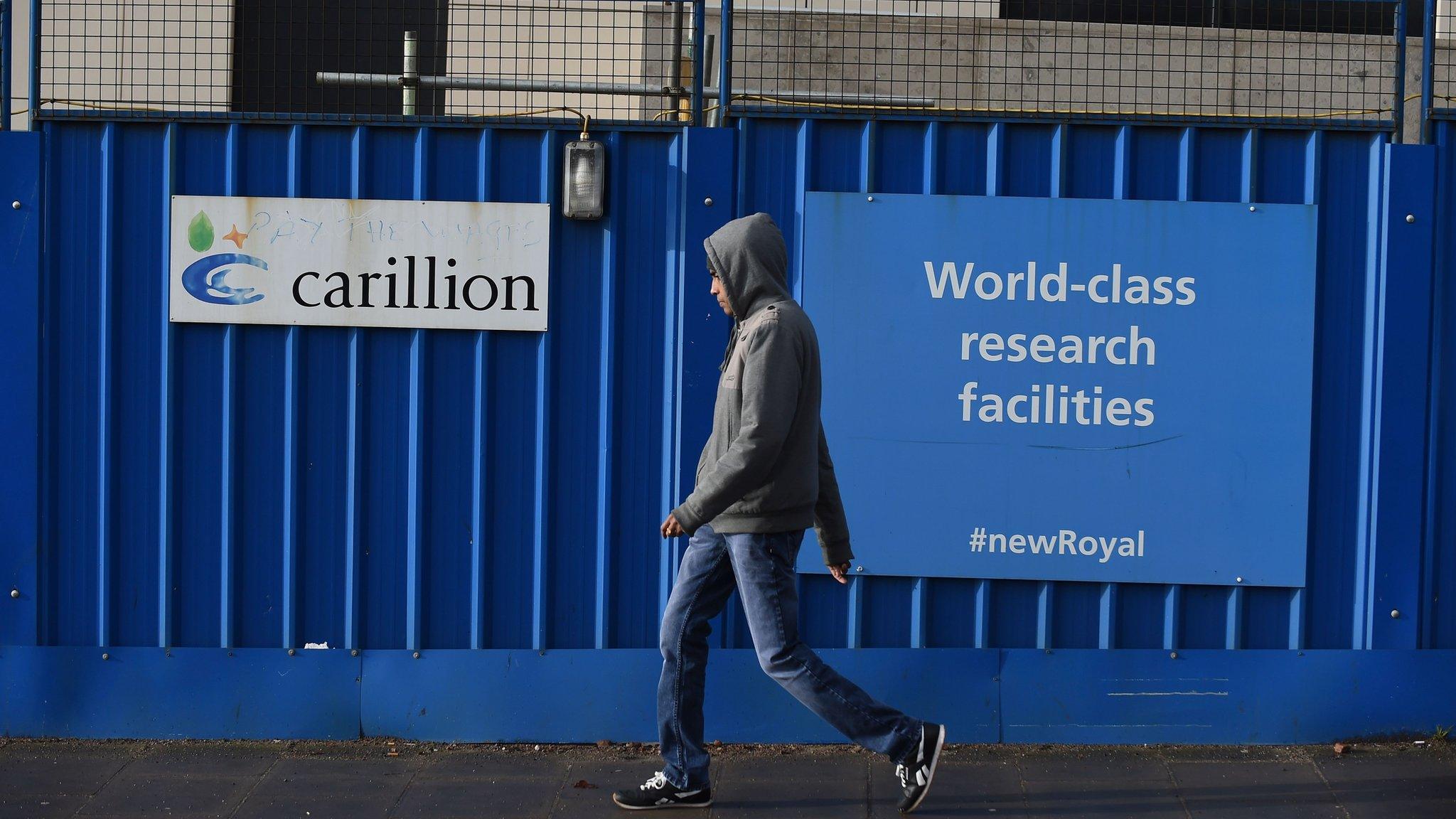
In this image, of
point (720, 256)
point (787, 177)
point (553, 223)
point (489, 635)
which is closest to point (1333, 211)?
point (787, 177)

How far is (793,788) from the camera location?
14.9 ft

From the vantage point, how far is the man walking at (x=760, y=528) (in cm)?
392

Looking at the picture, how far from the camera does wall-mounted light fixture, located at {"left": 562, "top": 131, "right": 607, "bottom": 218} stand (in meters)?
4.86

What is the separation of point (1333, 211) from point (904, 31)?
2144 mm

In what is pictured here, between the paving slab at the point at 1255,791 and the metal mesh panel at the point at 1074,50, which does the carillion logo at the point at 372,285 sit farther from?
the paving slab at the point at 1255,791

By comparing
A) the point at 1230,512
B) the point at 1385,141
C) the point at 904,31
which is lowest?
the point at 1230,512

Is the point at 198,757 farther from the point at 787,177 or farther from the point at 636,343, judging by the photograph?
the point at 787,177

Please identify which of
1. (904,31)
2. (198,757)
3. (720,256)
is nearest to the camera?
(720,256)

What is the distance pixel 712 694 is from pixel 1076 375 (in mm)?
1759

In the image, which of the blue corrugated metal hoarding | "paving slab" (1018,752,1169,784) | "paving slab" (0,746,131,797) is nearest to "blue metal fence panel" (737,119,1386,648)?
the blue corrugated metal hoarding

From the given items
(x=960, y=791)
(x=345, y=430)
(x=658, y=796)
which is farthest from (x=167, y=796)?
A: (x=960, y=791)

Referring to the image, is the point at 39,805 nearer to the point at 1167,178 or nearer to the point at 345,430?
the point at 345,430

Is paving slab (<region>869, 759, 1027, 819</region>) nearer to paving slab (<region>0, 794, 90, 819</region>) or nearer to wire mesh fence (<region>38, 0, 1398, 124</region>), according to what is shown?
wire mesh fence (<region>38, 0, 1398, 124</region>)

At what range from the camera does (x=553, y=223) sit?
494cm
